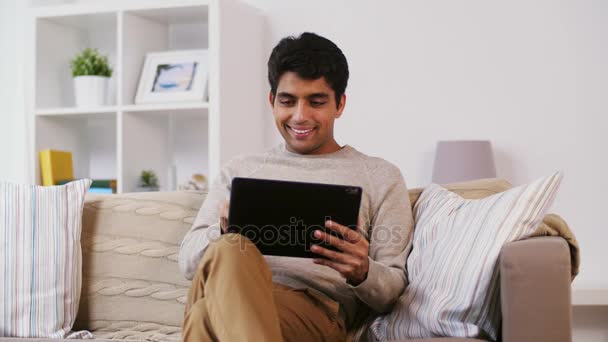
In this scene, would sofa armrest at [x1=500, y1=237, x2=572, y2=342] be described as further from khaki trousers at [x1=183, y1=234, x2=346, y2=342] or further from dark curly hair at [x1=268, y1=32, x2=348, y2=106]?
dark curly hair at [x1=268, y1=32, x2=348, y2=106]

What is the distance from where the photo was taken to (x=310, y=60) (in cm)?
204

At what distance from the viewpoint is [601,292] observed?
3094mm

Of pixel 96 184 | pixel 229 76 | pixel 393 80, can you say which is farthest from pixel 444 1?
pixel 96 184

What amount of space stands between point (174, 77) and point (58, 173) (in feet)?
2.26

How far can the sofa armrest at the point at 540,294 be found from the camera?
1.53 meters

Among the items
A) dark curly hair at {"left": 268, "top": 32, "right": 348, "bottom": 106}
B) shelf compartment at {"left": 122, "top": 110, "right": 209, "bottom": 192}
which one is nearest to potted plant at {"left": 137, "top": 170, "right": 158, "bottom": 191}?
shelf compartment at {"left": 122, "top": 110, "right": 209, "bottom": 192}

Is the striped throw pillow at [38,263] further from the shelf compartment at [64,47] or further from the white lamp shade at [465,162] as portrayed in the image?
the white lamp shade at [465,162]

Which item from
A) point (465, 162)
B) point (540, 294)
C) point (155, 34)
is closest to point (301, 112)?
point (540, 294)

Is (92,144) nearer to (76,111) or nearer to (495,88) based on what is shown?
(76,111)

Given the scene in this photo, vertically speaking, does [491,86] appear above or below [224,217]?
above

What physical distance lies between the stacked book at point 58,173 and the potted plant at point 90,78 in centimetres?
26

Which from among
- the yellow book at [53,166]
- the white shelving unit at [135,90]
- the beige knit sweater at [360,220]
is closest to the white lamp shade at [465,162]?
the white shelving unit at [135,90]

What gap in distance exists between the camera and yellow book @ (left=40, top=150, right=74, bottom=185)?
138 inches

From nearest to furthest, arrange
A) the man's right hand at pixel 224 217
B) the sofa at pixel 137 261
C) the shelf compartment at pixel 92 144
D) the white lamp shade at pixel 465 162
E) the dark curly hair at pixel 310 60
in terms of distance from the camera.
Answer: the man's right hand at pixel 224 217 → the dark curly hair at pixel 310 60 → the sofa at pixel 137 261 → the white lamp shade at pixel 465 162 → the shelf compartment at pixel 92 144
